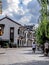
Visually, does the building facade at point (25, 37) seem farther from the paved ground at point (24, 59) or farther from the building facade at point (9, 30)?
the paved ground at point (24, 59)

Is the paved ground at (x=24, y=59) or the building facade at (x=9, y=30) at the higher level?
the building facade at (x=9, y=30)

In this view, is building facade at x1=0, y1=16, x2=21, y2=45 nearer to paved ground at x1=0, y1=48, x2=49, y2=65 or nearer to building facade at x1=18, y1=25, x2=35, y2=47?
building facade at x1=18, y1=25, x2=35, y2=47

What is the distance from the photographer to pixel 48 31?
36875 millimetres

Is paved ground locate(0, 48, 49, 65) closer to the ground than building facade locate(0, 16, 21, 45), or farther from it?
closer to the ground

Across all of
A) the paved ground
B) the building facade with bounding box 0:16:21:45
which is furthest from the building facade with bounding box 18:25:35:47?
the paved ground

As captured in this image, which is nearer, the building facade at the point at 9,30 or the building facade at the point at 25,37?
the building facade at the point at 9,30

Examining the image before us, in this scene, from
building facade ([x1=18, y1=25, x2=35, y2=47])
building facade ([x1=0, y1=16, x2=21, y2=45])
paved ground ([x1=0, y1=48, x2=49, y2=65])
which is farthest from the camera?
building facade ([x1=18, y1=25, x2=35, y2=47])

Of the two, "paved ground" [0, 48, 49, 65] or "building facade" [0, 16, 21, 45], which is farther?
"building facade" [0, 16, 21, 45]

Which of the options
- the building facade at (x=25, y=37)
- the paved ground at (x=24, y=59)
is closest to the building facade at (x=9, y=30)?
the building facade at (x=25, y=37)

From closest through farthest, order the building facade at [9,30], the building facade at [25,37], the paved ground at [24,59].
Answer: the paved ground at [24,59]
the building facade at [9,30]
the building facade at [25,37]

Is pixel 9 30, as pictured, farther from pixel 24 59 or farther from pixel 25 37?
pixel 24 59

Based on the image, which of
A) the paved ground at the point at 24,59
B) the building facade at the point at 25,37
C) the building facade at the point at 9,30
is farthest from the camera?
the building facade at the point at 25,37

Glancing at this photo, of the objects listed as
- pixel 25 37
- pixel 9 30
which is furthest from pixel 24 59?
pixel 25 37

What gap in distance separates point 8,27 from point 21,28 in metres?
7.05
